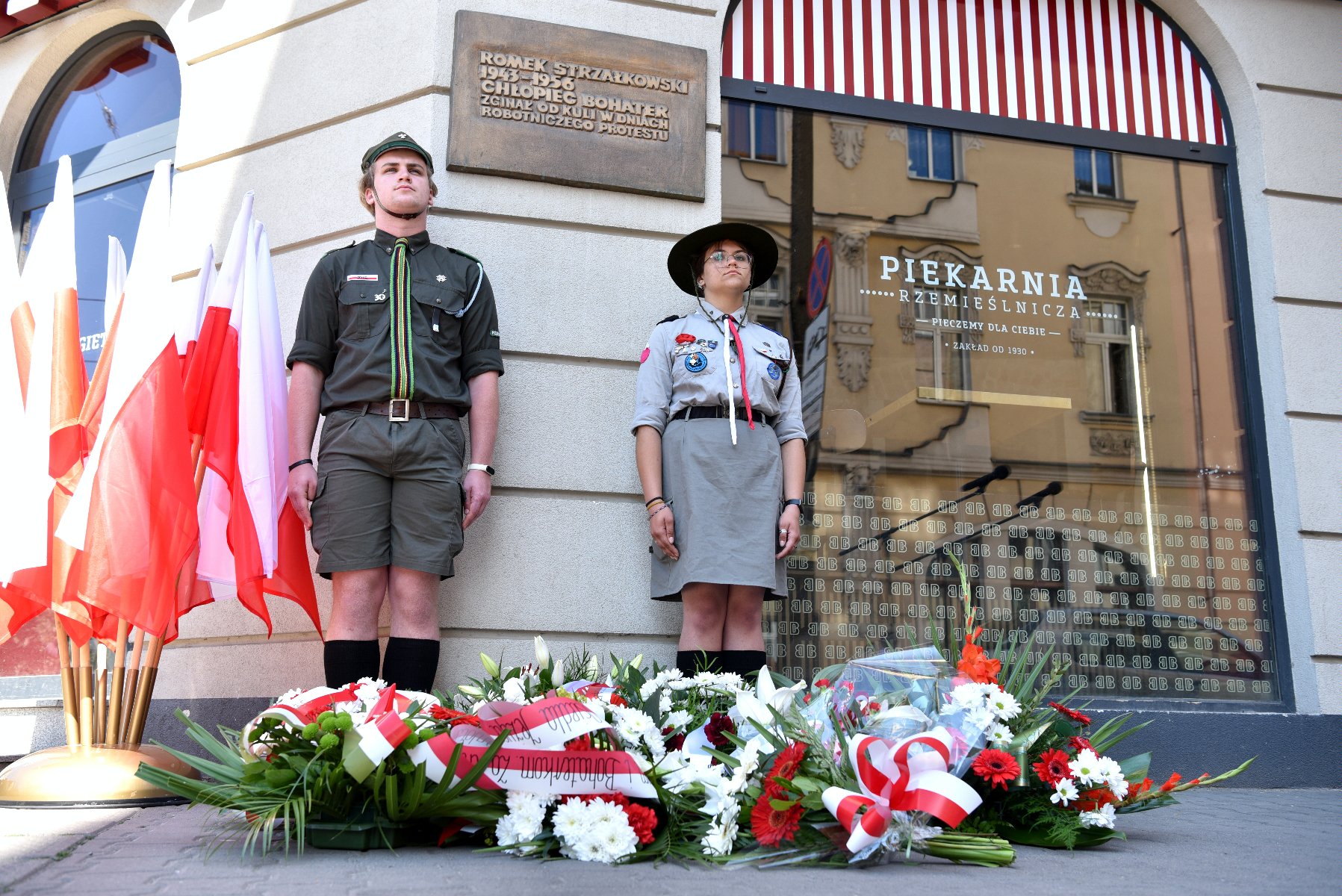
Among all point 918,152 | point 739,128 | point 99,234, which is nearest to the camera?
point 739,128

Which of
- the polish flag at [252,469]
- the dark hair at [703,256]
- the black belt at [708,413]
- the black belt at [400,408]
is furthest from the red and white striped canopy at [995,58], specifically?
the polish flag at [252,469]

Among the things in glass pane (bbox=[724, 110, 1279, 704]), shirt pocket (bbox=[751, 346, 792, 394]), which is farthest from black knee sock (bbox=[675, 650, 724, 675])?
shirt pocket (bbox=[751, 346, 792, 394])

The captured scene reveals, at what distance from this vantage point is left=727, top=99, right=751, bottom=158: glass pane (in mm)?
5551

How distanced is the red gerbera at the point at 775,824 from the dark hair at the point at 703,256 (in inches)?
101

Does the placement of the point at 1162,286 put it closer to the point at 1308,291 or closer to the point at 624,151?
the point at 1308,291

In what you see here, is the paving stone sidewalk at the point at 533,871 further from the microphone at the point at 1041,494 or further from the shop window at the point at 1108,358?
the shop window at the point at 1108,358

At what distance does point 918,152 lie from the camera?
232 inches

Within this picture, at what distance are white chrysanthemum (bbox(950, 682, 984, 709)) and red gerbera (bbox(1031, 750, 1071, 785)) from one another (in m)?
0.23

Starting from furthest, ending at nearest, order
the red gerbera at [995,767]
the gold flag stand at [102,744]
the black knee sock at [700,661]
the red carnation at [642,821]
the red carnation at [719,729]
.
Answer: the black knee sock at [700,661]
the gold flag stand at [102,744]
the red carnation at [719,729]
the red gerbera at [995,767]
the red carnation at [642,821]

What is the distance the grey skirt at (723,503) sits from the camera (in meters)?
4.32

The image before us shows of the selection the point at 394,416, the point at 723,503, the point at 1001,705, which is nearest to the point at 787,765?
the point at 1001,705

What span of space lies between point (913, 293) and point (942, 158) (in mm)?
759

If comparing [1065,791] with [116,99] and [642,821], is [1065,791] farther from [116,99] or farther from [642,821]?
[116,99]

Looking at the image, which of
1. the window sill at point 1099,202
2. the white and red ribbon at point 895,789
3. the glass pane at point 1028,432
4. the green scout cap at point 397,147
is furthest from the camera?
the window sill at point 1099,202
